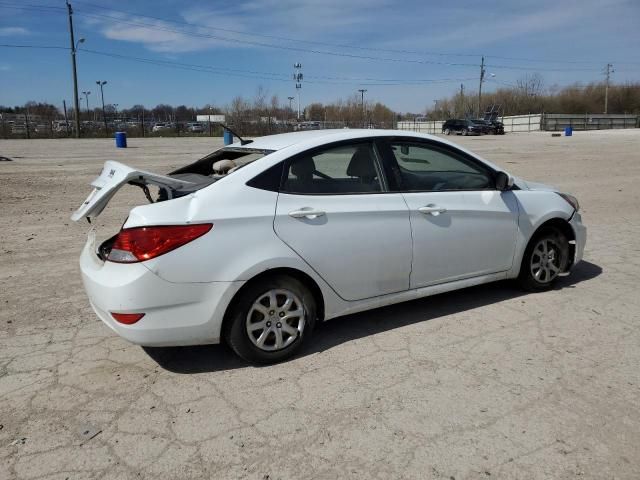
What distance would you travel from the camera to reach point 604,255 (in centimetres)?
622

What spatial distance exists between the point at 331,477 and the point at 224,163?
242cm

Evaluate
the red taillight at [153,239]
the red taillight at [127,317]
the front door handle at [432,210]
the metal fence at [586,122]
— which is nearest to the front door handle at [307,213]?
the red taillight at [153,239]

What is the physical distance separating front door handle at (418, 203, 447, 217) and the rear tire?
115cm

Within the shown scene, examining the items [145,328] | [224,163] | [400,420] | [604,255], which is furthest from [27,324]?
[604,255]

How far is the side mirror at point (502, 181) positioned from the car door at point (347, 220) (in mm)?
1056

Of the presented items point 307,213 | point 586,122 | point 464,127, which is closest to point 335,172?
point 307,213

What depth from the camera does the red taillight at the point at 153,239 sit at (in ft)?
10.1

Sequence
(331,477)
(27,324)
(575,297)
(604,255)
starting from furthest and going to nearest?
1. (604,255)
2. (575,297)
3. (27,324)
4. (331,477)

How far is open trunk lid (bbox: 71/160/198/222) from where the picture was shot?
10.8ft

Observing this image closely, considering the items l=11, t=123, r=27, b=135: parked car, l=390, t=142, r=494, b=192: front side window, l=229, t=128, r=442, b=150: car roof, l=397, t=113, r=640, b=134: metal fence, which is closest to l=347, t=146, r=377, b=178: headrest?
l=229, t=128, r=442, b=150: car roof

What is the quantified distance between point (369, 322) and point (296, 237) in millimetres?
1220

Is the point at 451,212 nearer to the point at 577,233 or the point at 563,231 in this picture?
the point at 563,231

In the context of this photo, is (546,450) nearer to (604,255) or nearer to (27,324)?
(27,324)

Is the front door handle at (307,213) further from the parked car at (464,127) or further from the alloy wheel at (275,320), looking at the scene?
the parked car at (464,127)
